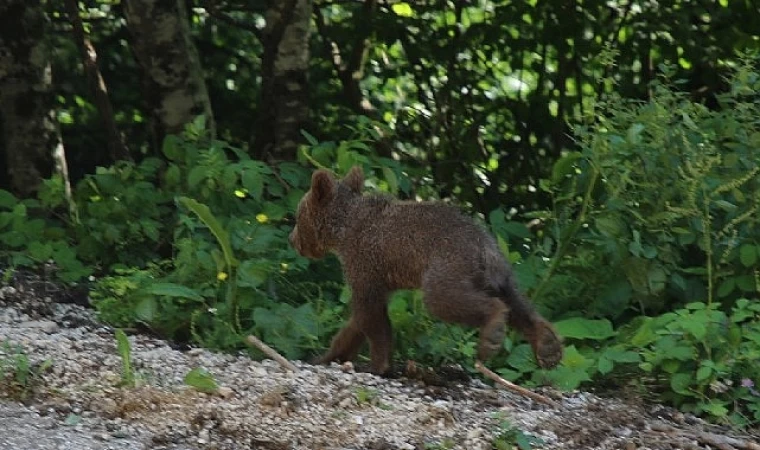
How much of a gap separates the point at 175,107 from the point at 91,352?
3544mm

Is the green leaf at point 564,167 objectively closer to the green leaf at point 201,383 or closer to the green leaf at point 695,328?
the green leaf at point 695,328

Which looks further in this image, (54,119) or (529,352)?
(54,119)

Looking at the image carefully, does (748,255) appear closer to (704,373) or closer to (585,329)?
(585,329)

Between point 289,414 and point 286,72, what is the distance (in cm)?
449

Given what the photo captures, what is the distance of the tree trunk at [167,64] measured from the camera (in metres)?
9.60

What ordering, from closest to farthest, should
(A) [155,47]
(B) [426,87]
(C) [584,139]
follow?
(C) [584,139] → (A) [155,47] → (B) [426,87]

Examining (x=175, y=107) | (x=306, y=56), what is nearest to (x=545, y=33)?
(x=306, y=56)

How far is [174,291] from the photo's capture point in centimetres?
692

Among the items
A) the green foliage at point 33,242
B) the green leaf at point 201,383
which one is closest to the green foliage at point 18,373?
the green leaf at point 201,383

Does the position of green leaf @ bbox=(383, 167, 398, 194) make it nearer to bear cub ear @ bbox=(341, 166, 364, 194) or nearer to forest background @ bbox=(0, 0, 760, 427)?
forest background @ bbox=(0, 0, 760, 427)

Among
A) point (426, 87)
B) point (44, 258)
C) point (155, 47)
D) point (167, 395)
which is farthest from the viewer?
point (426, 87)

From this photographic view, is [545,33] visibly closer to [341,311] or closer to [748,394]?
[341,311]

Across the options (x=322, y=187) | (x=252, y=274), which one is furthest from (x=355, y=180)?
(x=252, y=274)

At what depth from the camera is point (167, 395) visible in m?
5.77
